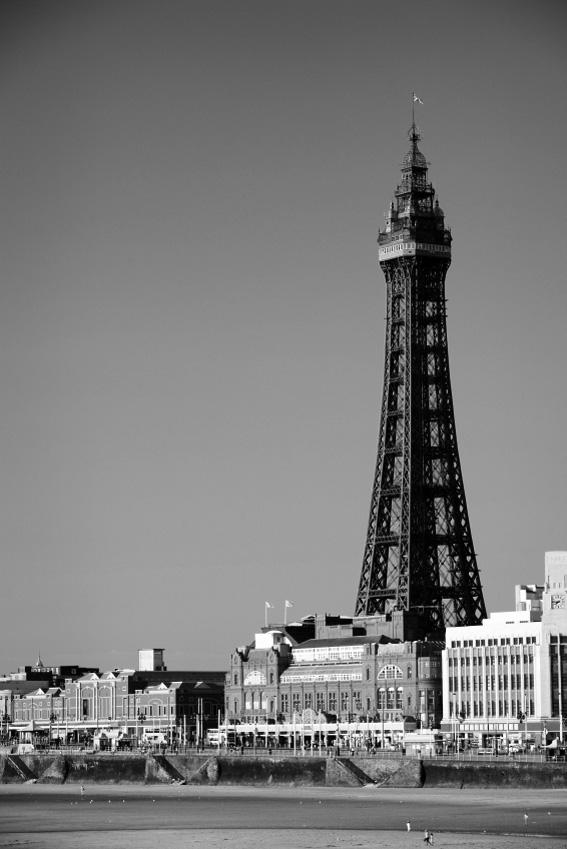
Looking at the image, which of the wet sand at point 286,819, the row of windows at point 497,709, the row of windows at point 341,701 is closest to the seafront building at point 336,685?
the row of windows at point 341,701

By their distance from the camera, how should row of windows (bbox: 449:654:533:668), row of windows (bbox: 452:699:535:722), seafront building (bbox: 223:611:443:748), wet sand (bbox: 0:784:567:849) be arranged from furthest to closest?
seafront building (bbox: 223:611:443:748) < row of windows (bbox: 449:654:533:668) < row of windows (bbox: 452:699:535:722) < wet sand (bbox: 0:784:567:849)

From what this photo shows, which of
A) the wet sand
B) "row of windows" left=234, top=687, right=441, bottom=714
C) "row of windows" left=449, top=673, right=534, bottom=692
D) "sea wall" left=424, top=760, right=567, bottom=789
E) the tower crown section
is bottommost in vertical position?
the wet sand

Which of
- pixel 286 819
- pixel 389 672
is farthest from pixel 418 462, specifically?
pixel 286 819

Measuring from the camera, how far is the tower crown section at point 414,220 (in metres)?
190

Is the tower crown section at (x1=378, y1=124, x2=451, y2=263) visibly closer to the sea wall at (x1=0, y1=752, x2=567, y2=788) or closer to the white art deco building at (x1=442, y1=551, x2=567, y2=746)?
the white art deco building at (x1=442, y1=551, x2=567, y2=746)

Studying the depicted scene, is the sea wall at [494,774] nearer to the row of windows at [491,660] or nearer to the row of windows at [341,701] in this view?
the row of windows at [491,660]

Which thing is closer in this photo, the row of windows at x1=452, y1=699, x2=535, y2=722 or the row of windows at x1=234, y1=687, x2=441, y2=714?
the row of windows at x1=452, y1=699, x2=535, y2=722

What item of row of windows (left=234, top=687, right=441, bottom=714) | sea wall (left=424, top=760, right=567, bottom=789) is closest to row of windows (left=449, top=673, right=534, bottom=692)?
row of windows (left=234, top=687, right=441, bottom=714)

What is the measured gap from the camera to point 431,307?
627ft

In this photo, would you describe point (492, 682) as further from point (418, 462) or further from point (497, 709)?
point (418, 462)

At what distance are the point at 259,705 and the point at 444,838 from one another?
103m

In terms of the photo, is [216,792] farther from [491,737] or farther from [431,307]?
[431,307]

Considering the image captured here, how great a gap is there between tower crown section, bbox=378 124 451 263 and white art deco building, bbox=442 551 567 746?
36.1 m

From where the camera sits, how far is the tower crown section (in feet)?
625
